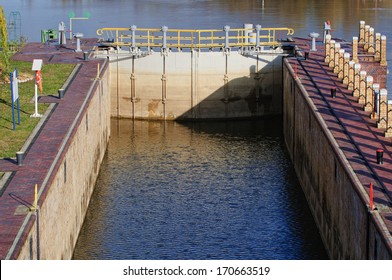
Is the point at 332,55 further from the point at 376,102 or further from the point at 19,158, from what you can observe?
the point at 19,158

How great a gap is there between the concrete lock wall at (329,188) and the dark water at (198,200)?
44.0 inches

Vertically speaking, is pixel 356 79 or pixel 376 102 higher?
pixel 356 79

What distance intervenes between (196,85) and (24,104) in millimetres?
18737

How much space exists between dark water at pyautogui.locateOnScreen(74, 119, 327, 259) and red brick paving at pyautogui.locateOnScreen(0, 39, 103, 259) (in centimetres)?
417

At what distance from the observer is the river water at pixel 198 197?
144ft

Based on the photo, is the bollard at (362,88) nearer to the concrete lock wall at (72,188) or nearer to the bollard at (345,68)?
the bollard at (345,68)

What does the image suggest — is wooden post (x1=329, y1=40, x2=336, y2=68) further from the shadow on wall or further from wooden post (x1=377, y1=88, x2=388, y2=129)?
wooden post (x1=377, y1=88, x2=388, y2=129)

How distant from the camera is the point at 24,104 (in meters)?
53.1

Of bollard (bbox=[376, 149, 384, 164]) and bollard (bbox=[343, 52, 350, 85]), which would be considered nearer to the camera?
bollard (bbox=[376, 149, 384, 164])

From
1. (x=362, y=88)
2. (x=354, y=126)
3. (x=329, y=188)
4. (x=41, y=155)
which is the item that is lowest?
(x=329, y=188)

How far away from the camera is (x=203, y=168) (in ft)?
187

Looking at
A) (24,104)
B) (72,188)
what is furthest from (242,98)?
(72,188)

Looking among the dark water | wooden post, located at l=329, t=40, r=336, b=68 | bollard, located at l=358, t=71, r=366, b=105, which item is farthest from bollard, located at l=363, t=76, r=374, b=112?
wooden post, located at l=329, t=40, r=336, b=68

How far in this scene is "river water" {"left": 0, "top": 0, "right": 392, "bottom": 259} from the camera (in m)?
43.8
